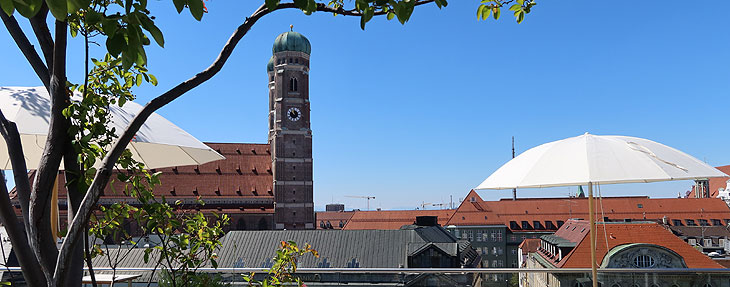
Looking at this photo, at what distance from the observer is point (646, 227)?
88.0 ft

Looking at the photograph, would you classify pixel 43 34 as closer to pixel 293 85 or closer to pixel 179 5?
pixel 179 5

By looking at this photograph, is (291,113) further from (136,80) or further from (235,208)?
(136,80)

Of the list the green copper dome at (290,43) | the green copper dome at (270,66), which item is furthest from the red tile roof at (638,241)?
the green copper dome at (270,66)

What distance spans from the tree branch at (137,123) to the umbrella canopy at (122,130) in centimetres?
72

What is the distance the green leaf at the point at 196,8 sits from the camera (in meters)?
1.37

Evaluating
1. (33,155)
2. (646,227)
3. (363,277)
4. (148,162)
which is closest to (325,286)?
(363,277)

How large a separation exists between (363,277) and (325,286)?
0.44 m

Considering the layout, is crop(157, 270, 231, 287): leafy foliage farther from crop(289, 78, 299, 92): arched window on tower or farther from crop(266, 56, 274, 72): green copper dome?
crop(266, 56, 274, 72): green copper dome

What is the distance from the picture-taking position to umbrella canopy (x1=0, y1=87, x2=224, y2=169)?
3.23 m

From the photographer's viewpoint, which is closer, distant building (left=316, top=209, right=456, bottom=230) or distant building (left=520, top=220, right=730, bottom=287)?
distant building (left=520, top=220, right=730, bottom=287)

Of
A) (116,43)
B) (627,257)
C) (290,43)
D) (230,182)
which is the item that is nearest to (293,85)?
(290,43)

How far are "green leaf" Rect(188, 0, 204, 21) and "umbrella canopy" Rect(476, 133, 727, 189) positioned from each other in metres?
3.62

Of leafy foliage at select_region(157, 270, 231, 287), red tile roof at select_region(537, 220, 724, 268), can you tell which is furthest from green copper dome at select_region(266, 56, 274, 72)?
leafy foliage at select_region(157, 270, 231, 287)

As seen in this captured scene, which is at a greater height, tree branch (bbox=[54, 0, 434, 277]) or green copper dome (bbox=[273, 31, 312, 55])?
green copper dome (bbox=[273, 31, 312, 55])
